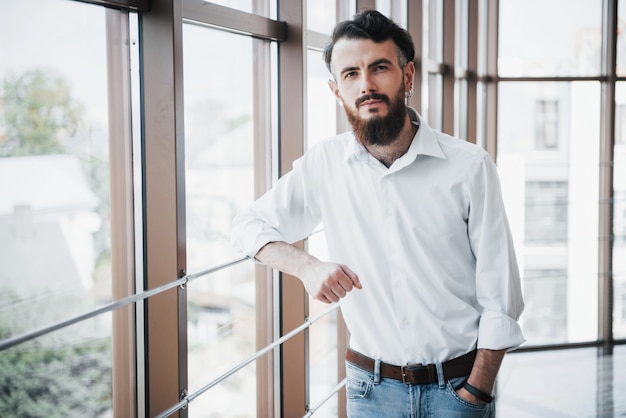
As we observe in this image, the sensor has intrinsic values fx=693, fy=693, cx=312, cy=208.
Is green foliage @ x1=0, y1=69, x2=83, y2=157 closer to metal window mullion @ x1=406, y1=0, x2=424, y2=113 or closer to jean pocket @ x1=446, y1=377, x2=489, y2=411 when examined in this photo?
jean pocket @ x1=446, y1=377, x2=489, y2=411

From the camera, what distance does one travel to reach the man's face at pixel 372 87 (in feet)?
5.31

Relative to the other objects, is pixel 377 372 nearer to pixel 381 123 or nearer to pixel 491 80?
pixel 381 123

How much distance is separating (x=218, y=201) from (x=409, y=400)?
1.09 meters

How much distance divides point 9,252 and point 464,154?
105 centimetres

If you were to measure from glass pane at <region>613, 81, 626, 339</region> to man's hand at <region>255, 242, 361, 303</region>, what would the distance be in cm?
443

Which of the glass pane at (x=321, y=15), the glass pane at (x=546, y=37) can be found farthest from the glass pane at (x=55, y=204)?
the glass pane at (x=546, y=37)

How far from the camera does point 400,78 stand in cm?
166

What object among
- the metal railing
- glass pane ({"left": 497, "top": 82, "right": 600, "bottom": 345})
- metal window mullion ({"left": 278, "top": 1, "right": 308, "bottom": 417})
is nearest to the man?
the metal railing

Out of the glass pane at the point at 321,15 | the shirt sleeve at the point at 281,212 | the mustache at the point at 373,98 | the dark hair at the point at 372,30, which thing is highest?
the glass pane at the point at 321,15

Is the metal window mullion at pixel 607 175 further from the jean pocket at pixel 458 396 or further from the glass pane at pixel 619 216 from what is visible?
the jean pocket at pixel 458 396

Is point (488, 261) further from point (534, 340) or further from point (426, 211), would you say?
point (534, 340)

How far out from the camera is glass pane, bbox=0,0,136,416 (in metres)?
1.57

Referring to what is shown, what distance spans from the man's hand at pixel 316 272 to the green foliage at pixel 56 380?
1.90ft

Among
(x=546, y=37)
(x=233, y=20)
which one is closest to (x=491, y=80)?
(x=546, y=37)
